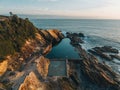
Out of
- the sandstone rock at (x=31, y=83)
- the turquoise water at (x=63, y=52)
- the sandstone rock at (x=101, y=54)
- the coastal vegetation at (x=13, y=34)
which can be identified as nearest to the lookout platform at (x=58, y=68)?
the sandstone rock at (x=31, y=83)

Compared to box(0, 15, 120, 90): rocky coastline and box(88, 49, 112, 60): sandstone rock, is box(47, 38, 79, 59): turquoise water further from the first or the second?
box(88, 49, 112, 60): sandstone rock

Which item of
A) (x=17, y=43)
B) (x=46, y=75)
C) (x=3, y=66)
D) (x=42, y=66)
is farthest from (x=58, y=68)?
(x=17, y=43)

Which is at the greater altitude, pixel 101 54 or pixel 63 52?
pixel 101 54

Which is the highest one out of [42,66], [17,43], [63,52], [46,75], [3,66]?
[17,43]

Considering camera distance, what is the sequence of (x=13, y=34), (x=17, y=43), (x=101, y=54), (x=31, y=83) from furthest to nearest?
(x=101, y=54)
(x=13, y=34)
(x=17, y=43)
(x=31, y=83)

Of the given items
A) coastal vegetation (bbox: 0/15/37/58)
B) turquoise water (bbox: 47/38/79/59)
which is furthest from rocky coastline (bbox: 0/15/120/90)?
turquoise water (bbox: 47/38/79/59)

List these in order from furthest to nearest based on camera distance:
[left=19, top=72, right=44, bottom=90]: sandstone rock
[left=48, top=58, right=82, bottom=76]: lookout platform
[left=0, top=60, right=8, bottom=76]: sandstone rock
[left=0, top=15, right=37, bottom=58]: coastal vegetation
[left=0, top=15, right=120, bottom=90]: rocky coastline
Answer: [left=0, top=15, right=37, bottom=58]: coastal vegetation < [left=48, top=58, right=82, bottom=76]: lookout platform < [left=0, top=60, right=8, bottom=76]: sandstone rock < [left=0, top=15, right=120, bottom=90]: rocky coastline < [left=19, top=72, right=44, bottom=90]: sandstone rock

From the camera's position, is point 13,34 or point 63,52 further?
point 63,52

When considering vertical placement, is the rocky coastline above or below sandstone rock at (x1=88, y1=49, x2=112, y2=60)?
above

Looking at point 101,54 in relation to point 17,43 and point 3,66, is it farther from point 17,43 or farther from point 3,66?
point 3,66
